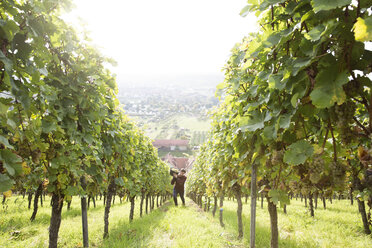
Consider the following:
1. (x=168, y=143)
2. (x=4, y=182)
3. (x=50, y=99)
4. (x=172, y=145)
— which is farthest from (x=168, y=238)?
(x=172, y=145)

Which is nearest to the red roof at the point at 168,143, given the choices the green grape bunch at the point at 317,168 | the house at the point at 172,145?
the house at the point at 172,145

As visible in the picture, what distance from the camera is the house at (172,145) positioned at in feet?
360

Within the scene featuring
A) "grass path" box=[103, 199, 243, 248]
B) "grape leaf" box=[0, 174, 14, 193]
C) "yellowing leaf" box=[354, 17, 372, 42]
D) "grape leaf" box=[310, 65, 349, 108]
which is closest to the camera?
"yellowing leaf" box=[354, 17, 372, 42]

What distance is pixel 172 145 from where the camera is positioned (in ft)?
373

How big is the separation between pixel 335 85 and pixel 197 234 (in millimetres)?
5737

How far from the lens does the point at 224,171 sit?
5.87 metres

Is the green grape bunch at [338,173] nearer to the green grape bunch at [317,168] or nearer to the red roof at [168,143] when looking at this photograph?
the green grape bunch at [317,168]

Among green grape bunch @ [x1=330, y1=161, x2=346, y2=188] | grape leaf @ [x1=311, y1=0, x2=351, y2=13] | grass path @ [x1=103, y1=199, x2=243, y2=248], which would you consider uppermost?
grape leaf @ [x1=311, y1=0, x2=351, y2=13]

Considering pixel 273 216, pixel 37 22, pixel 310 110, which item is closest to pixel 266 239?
pixel 273 216

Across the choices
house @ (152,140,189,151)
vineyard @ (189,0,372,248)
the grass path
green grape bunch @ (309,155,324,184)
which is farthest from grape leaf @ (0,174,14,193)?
house @ (152,140,189,151)

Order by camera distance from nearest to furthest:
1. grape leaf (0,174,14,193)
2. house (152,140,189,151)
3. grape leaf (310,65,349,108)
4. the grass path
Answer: grape leaf (310,65,349,108) < grape leaf (0,174,14,193) < the grass path < house (152,140,189,151)

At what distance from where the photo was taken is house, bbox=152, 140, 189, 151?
110 m

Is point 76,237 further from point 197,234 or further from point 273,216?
point 273,216

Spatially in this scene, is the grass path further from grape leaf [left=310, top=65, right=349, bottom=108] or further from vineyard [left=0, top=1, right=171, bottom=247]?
grape leaf [left=310, top=65, right=349, bottom=108]
